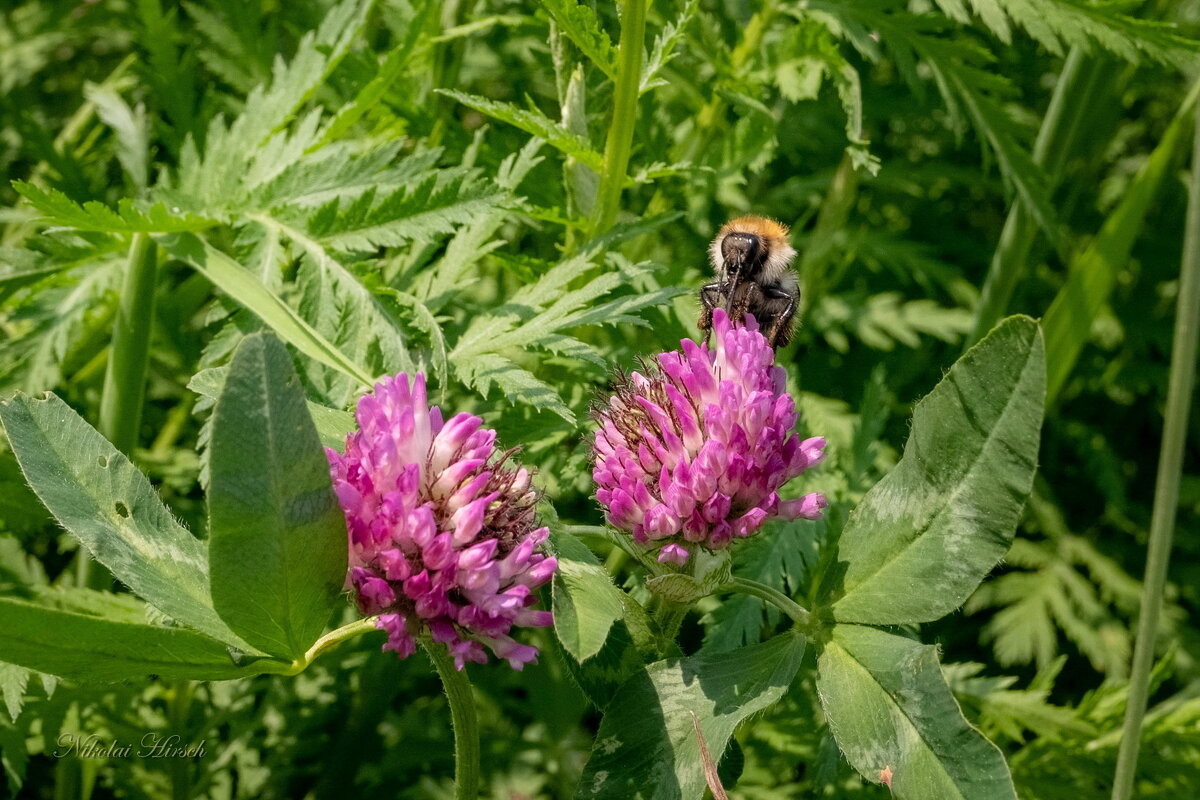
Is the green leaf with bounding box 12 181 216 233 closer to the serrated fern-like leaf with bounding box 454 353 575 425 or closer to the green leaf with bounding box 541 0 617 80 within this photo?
the serrated fern-like leaf with bounding box 454 353 575 425

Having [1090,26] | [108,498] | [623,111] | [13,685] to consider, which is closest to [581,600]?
[108,498]

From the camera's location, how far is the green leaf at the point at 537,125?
1594mm

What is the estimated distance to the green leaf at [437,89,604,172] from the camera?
62.7 inches

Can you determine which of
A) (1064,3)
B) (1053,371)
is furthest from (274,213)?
(1053,371)

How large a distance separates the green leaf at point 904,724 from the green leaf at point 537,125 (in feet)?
2.50

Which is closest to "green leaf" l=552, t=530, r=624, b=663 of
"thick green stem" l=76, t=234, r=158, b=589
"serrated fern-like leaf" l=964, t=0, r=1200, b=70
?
"thick green stem" l=76, t=234, r=158, b=589

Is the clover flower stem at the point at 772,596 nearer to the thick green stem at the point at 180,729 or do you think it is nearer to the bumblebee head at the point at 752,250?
the bumblebee head at the point at 752,250

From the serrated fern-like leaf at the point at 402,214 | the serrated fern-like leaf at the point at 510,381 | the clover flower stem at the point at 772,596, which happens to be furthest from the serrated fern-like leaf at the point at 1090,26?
the clover flower stem at the point at 772,596

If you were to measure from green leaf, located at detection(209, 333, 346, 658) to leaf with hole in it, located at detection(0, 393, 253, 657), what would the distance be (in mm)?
89

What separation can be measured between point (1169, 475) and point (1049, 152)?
1.14 m

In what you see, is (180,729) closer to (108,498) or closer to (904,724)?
(108,498)

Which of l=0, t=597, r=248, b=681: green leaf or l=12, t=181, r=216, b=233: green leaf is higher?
l=12, t=181, r=216, b=233: green leaf

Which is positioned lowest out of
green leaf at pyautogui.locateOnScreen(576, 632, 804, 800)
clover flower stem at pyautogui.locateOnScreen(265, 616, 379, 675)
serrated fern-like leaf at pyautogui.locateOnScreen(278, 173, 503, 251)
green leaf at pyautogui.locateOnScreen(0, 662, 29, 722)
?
green leaf at pyautogui.locateOnScreen(0, 662, 29, 722)

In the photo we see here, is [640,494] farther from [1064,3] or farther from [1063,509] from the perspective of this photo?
[1063,509]
